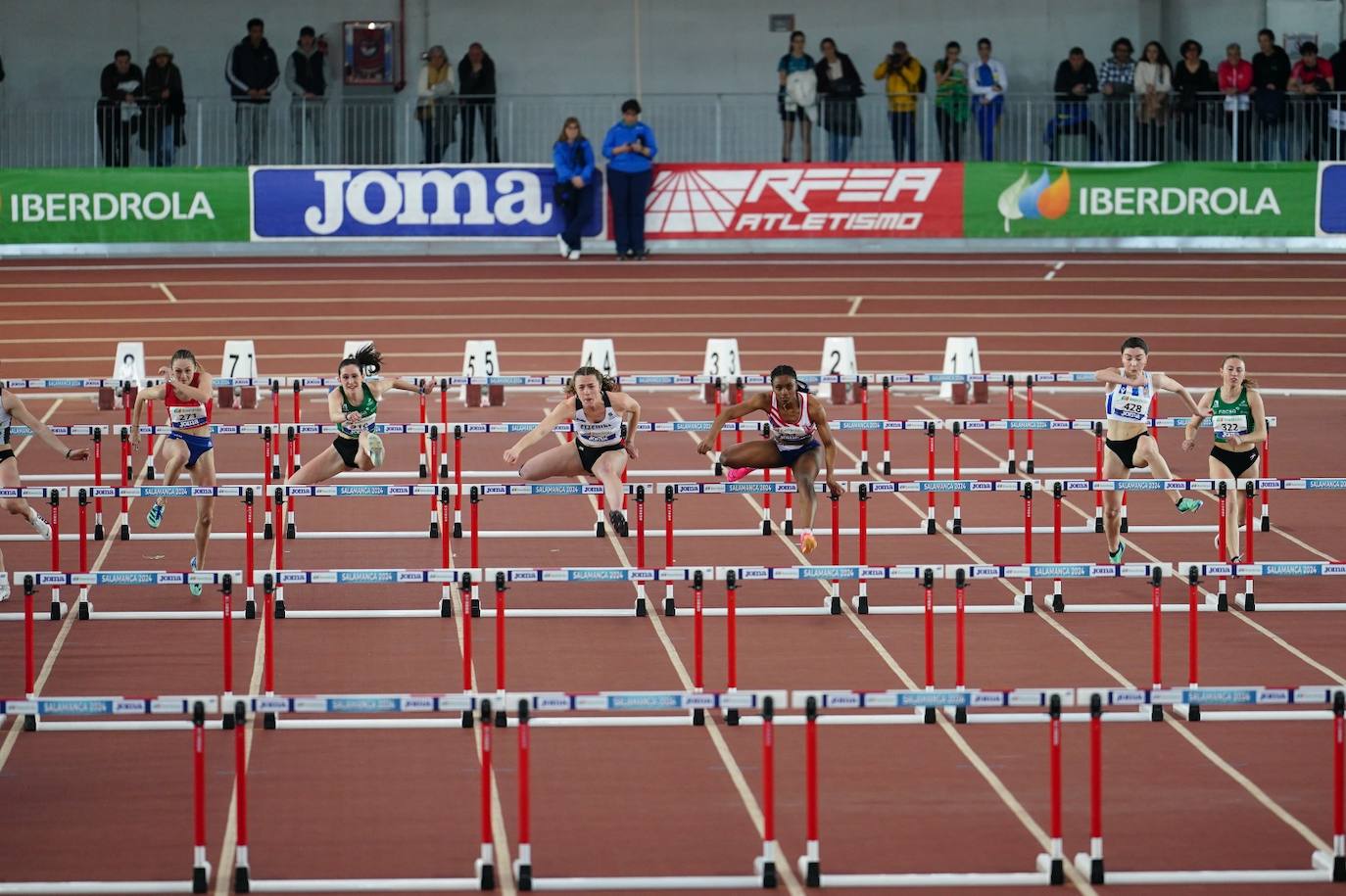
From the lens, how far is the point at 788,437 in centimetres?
1501

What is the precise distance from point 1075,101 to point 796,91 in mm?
4535

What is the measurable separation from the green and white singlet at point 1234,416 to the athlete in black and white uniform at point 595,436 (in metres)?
4.22

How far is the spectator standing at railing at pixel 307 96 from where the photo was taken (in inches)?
1318

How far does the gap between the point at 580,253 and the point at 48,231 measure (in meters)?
8.24

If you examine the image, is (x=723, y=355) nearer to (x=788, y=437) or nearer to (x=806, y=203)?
(x=806, y=203)

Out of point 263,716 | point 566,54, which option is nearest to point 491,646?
point 263,716

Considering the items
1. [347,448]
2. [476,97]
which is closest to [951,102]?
[476,97]

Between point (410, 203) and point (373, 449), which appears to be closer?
point (373, 449)

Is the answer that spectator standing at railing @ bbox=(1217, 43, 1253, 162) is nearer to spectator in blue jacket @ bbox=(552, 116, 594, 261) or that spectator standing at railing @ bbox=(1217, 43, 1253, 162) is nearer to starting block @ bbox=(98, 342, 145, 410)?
spectator in blue jacket @ bbox=(552, 116, 594, 261)

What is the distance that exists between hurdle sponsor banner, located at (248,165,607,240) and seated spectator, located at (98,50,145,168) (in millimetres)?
2552

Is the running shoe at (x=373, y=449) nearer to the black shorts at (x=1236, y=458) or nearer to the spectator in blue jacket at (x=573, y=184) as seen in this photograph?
the black shorts at (x=1236, y=458)

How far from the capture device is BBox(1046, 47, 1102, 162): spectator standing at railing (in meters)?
33.2

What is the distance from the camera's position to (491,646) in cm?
1324

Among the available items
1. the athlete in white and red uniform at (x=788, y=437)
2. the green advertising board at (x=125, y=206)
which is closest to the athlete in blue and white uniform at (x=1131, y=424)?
the athlete in white and red uniform at (x=788, y=437)
